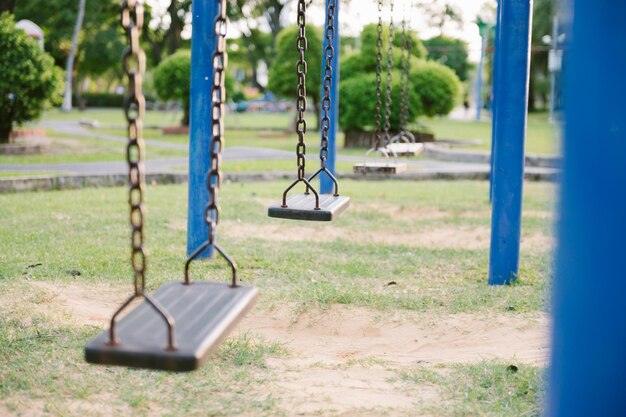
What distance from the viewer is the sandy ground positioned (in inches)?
109

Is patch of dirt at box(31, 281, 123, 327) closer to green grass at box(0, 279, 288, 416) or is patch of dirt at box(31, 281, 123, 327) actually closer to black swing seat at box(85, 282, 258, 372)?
green grass at box(0, 279, 288, 416)

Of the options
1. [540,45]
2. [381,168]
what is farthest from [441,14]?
[381,168]

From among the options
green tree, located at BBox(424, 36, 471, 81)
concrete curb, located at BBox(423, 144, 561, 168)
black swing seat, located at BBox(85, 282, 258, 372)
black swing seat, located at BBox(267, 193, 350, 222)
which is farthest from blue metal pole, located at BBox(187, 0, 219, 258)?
green tree, located at BBox(424, 36, 471, 81)

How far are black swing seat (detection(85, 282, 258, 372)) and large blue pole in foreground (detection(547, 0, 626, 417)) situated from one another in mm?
805

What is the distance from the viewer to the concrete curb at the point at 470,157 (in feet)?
43.2

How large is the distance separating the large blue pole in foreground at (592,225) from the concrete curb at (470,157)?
1129 cm

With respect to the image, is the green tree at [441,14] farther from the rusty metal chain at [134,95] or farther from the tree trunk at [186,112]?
the rusty metal chain at [134,95]

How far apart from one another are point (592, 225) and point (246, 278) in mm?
3293

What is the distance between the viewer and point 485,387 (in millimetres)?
2889

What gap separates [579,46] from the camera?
167 cm

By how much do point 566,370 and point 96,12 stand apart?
3828 cm

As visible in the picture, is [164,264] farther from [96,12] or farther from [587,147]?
[96,12]

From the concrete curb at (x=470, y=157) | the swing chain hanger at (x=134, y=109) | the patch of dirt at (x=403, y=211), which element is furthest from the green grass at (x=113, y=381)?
the concrete curb at (x=470, y=157)

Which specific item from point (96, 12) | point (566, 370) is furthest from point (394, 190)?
point (96, 12)
